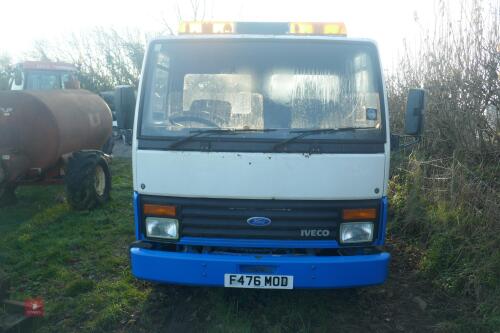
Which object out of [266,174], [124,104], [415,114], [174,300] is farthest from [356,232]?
[124,104]

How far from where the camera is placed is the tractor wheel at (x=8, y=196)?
23.6 ft

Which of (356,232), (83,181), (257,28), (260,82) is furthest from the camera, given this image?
(83,181)

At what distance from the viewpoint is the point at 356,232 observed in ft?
12.2

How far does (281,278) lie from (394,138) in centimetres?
166

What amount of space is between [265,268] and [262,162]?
83 cm

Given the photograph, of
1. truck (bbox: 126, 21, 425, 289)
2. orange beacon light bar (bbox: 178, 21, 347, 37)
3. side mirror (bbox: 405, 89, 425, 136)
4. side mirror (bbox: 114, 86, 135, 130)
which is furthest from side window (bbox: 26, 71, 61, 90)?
side mirror (bbox: 405, 89, 425, 136)

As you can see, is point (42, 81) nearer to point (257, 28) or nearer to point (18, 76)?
point (18, 76)

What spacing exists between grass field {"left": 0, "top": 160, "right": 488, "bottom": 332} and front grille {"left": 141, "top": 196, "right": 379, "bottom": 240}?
2.43 ft

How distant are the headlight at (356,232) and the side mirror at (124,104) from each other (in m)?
2.12

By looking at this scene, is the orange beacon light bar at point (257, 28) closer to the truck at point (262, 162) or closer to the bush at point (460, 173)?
the truck at point (262, 162)

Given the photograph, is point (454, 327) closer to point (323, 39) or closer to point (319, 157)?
point (319, 157)

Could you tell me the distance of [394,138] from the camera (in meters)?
4.17

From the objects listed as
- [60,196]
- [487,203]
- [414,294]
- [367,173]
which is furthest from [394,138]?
[60,196]

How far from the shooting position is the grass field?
381 cm
